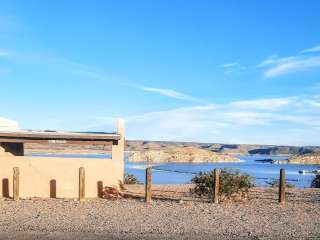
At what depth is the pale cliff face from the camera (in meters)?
24.5

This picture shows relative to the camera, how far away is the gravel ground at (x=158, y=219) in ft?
42.0

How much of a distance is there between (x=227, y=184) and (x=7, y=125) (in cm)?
990

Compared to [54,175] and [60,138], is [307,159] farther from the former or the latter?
[54,175]

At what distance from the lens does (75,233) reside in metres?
12.7

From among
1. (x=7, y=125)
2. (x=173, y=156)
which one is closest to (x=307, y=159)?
(x=173, y=156)

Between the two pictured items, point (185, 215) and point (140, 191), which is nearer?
point (185, 215)

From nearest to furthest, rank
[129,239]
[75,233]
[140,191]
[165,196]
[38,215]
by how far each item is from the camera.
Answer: [129,239], [75,233], [38,215], [165,196], [140,191]

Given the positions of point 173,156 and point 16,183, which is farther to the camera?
point 173,156

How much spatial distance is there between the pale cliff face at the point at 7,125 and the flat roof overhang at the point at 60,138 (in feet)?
7.27

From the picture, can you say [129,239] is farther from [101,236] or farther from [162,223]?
[162,223]

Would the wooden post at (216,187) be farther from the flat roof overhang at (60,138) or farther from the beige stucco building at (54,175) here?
the flat roof overhang at (60,138)

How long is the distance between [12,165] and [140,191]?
5.56m

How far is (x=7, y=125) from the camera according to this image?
24875 mm

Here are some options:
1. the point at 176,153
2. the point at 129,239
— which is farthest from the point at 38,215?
the point at 176,153
